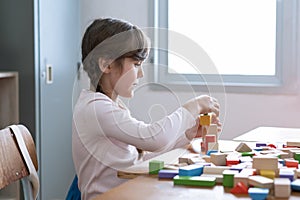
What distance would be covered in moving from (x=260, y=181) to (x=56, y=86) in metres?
2.09

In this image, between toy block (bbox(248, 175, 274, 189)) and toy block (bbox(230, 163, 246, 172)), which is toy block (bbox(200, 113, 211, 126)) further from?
toy block (bbox(248, 175, 274, 189))

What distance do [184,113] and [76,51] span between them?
75.4 inches

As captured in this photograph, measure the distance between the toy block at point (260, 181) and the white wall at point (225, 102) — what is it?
1.79 meters

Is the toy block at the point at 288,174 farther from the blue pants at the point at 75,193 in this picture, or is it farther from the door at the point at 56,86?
the door at the point at 56,86

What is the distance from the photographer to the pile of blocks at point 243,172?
1002 millimetres

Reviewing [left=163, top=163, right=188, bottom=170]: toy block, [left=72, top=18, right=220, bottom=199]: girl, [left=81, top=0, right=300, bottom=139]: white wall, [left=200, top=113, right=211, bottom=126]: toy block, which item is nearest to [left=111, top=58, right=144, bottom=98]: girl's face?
[left=72, top=18, right=220, bottom=199]: girl

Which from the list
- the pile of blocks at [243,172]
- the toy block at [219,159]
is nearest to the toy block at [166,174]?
the pile of blocks at [243,172]

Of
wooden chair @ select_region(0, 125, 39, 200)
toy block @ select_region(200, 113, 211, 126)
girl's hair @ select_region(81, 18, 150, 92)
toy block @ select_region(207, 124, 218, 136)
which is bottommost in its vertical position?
wooden chair @ select_region(0, 125, 39, 200)

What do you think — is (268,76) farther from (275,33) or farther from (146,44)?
(146,44)

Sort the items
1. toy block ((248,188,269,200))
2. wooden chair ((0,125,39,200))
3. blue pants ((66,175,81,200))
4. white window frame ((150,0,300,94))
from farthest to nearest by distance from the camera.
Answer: white window frame ((150,0,300,94)) < blue pants ((66,175,81,200)) < wooden chair ((0,125,39,200)) < toy block ((248,188,269,200))

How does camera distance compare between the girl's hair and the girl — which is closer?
the girl

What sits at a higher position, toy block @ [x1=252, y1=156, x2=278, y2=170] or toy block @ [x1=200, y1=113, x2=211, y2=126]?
toy block @ [x1=200, y1=113, x2=211, y2=126]

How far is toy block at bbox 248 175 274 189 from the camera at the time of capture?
3.29 feet

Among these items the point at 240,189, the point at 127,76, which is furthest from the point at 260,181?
the point at 127,76
